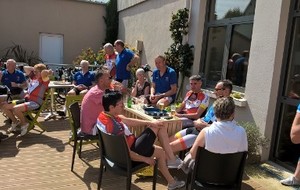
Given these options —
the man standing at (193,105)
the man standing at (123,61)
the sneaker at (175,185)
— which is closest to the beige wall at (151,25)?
the man standing at (123,61)

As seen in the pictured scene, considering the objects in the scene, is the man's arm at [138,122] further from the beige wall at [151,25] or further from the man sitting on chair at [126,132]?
the beige wall at [151,25]

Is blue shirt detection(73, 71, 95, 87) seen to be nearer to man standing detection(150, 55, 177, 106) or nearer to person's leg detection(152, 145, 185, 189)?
man standing detection(150, 55, 177, 106)

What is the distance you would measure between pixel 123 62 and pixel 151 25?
2.49 meters

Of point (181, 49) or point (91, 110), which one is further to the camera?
point (181, 49)

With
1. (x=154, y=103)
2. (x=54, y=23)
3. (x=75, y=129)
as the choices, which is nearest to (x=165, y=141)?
(x=75, y=129)

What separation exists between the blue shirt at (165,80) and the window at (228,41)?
0.98m

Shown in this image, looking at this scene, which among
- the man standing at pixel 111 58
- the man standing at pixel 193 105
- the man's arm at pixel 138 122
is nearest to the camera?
the man's arm at pixel 138 122

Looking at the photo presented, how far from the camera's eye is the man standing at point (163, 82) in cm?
522

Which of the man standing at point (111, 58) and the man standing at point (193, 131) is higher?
the man standing at point (111, 58)

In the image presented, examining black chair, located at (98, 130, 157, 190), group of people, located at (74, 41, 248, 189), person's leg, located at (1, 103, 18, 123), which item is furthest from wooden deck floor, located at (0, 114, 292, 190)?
black chair, located at (98, 130, 157, 190)

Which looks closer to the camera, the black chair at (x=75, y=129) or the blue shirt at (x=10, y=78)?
the black chair at (x=75, y=129)

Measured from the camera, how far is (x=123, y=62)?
251 inches

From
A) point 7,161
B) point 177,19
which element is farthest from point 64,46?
point 7,161

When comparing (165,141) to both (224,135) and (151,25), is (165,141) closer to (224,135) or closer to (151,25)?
(224,135)
